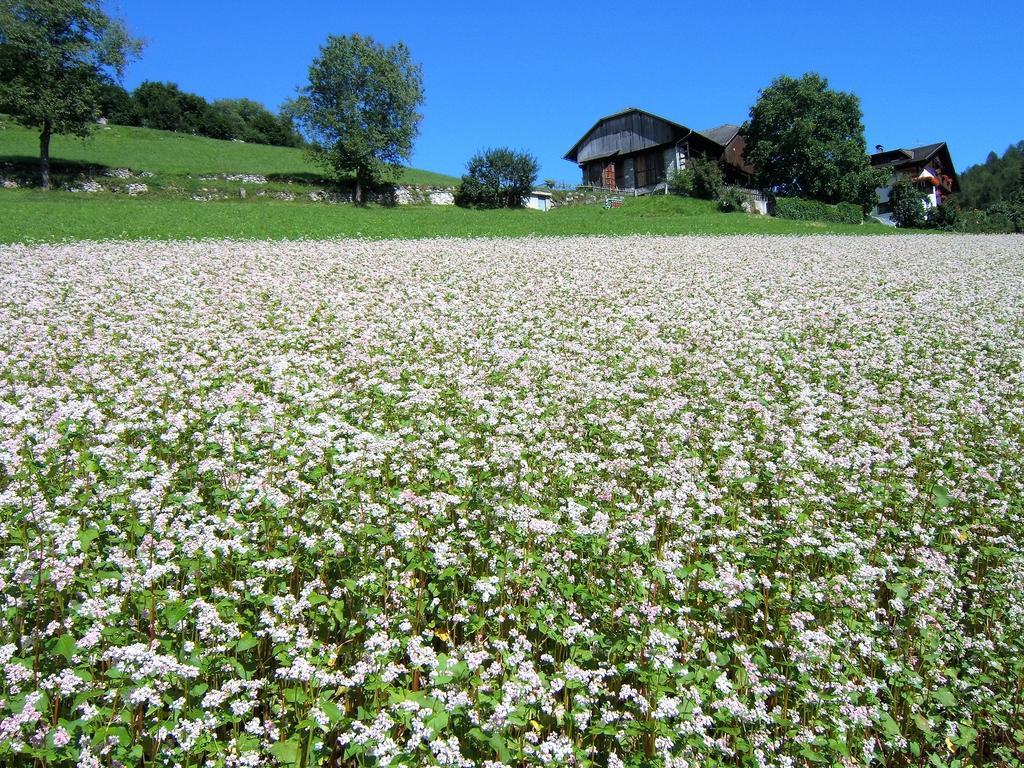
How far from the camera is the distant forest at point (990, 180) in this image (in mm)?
132750

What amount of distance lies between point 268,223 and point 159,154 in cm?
4339

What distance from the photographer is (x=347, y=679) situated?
131 inches

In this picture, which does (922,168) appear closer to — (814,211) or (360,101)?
(814,211)

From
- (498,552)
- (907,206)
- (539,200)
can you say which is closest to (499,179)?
(539,200)

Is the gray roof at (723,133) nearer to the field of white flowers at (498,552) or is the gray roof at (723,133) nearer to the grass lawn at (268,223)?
the grass lawn at (268,223)

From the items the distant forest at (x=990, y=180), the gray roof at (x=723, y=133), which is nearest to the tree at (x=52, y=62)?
the gray roof at (x=723, y=133)

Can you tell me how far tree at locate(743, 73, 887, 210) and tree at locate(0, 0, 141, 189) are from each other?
68997 millimetres

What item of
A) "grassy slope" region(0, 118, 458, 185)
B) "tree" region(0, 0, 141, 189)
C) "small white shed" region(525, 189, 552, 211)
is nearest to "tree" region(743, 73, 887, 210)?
"small white shed" region(525, 189, 552, 211)

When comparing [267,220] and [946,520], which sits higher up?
[267,220]

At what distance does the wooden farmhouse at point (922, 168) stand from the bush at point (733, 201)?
157ft

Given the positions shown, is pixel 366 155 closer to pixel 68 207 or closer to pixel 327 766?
pixel 68 207

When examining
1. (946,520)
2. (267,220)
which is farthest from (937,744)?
(267,220)

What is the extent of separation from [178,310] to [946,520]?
12.0m

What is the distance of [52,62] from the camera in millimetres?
51531
